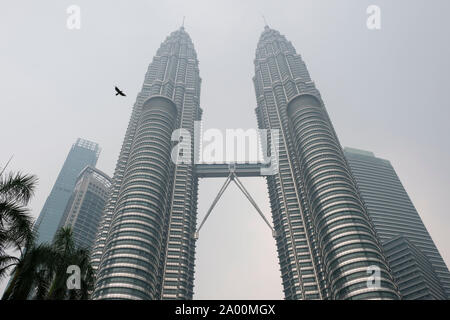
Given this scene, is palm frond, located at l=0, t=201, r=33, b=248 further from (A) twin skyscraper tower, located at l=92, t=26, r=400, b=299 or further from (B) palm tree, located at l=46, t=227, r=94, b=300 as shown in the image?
(A) twin skyscraper tower, located at l=92, t=26, r=400, b=299

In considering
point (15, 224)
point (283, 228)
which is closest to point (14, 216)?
point (15, 224)

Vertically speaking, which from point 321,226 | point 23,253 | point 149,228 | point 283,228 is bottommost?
point 23,253

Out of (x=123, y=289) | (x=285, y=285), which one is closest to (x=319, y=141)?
(x=285, y=285)

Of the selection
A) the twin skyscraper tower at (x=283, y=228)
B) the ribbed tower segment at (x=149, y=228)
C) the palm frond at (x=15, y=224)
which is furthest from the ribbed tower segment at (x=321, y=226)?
the palm frond at (x=15, y=224)

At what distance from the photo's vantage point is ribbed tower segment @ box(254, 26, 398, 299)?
121 meters

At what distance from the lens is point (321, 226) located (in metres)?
140

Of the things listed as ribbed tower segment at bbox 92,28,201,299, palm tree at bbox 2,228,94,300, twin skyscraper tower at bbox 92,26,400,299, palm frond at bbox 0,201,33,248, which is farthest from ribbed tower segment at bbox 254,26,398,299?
palm frond at bbox 0,201,33,248

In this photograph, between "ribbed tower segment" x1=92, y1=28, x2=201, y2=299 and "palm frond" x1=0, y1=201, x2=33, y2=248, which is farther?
"ribbed tower segment" x1=92, y1=28, x2=201, y2=299

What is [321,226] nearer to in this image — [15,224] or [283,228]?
[283,228]

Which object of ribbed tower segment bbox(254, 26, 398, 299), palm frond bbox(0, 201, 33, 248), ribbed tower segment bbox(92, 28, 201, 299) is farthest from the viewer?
ribbed tower segment bbox(254, 26, 398, 299)

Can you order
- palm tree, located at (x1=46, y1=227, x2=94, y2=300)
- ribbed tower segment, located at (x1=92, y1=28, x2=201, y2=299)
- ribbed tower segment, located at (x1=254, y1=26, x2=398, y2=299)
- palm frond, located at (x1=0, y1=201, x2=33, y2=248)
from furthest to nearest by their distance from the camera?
ribbed tower segment, located at (x1=254, y1=26, x2=398, y2=299) < ribbed tower segment, located at (x1=92, y1=28, x2=201, y2=299) < palm tree, located at (x1=46, y1=227, x2=94, y2=300) < palm frond, located at (x1=0, y1=201, x2=33, y2=248)

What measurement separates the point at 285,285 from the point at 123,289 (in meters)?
81.3
